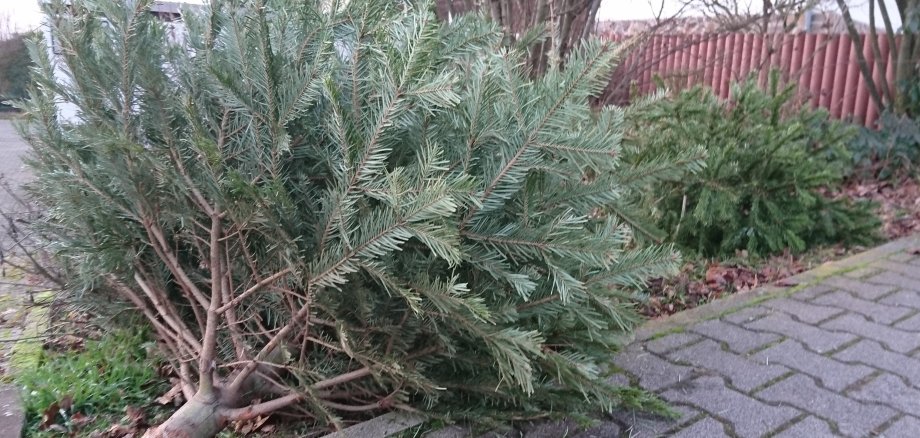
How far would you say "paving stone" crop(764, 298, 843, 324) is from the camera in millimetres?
3457

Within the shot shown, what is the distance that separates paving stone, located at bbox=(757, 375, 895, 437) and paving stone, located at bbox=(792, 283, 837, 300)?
3.70 ft

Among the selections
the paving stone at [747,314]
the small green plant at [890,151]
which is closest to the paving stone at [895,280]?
the paving stone at [747,314]

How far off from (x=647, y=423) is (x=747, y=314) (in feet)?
4.58

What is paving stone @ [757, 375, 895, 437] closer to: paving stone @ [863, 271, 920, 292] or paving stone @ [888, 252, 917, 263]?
paving stone @ [863, 271, 920, 292]

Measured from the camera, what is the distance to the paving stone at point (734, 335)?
3.11m

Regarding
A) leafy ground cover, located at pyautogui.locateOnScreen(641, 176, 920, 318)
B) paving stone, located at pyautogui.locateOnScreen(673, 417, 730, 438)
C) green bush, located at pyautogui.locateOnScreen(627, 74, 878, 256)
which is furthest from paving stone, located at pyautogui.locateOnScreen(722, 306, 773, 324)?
paving stone, located at pyautogui.locateOnScreen(673, 417, 730, 438)

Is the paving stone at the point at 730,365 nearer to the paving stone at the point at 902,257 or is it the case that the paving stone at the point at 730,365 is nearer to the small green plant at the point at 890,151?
the paving stone at the point at 902,257

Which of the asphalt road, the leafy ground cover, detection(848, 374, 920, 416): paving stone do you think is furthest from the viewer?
the leafy ground cover

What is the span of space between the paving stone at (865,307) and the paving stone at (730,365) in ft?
3.19

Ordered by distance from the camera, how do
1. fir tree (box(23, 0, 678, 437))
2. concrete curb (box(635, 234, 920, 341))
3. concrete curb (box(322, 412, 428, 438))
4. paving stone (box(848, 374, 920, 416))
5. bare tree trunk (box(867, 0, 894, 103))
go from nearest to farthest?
fir tree (box(23, 0, 678, 437))
concrete curb (box(322, 412, 428, 438))
paving stone (box(848, 374, 920, 416))
concrete curb (box(635, 234, 920, 341))
bare tree trunk (box(867, 0, 894, 103))

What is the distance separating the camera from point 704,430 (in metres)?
2.38

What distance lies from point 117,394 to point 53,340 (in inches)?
26.0

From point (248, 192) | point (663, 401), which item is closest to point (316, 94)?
point (248, 192)

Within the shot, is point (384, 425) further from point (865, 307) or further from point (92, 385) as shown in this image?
point (865, 307)
